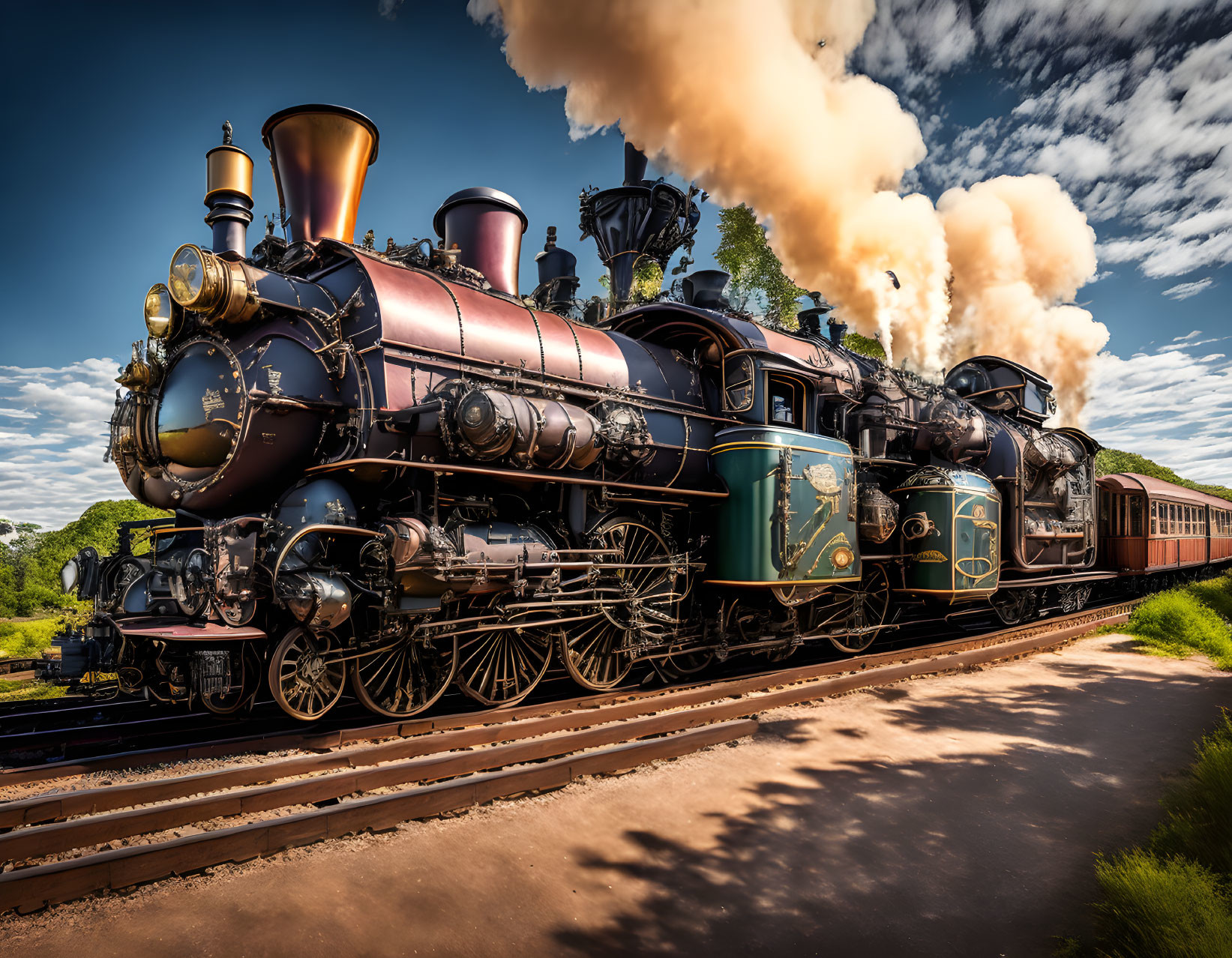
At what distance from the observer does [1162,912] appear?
2613mm

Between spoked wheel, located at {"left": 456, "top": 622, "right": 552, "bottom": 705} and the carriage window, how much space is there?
3.43m

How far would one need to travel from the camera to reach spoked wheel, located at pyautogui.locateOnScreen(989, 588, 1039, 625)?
11.9 metres

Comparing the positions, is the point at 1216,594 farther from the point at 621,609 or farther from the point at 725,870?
the point at 725,870

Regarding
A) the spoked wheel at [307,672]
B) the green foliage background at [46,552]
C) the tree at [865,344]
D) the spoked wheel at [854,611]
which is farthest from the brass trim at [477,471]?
the tree at [865,344]

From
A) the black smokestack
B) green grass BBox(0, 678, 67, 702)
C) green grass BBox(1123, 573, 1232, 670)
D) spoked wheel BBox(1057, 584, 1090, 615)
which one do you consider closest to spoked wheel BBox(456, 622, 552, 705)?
green grass BBox(0, 678, 67, 702)

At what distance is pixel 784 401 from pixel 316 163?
5620 millimetres

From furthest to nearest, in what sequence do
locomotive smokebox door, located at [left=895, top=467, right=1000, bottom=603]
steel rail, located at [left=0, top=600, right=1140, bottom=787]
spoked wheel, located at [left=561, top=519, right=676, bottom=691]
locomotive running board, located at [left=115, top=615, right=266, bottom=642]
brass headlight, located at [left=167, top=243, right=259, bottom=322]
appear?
locomotive smokebox door, located at [left=895, top=467, right=1000, bottom=603], spoked wheel, located at [left=561, top=519, right=676, bottom=691], brass headlight, located at [left=167, top=243, right=259, bottom=322], steel rail, located at [left=0, top=600, right=1140, bottom=787], locomotive running board, located at [left=115, top=615, right=266, bottom=642]

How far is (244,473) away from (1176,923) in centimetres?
599

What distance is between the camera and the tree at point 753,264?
28094mm

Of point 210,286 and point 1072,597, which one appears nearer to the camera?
point 210,286

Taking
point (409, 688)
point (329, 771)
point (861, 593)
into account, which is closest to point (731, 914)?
point (329, 771)

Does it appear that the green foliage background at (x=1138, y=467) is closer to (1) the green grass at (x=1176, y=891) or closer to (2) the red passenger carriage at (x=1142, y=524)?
(2) the red passenger carriage at (x=1142, y=524)

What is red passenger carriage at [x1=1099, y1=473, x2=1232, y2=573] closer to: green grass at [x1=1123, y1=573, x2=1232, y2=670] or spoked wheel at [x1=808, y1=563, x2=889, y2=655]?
green grass at [x1=1123, y1=573, x2=1232, y2=670]

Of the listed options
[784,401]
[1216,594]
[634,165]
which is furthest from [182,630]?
[1216,594]
